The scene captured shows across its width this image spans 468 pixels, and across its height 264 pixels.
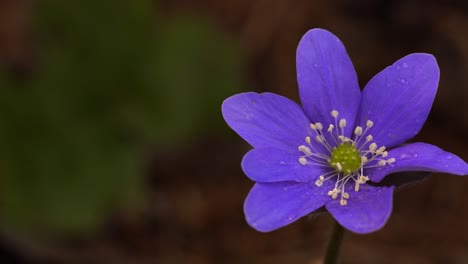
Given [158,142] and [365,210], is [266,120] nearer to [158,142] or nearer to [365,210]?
[365,210]

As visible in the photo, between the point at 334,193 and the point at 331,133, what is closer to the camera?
the point at 334,193

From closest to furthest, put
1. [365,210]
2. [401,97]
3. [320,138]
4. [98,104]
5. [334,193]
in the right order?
[365,210] < [334,193] < [401,97] < [320,138] < [98,104]

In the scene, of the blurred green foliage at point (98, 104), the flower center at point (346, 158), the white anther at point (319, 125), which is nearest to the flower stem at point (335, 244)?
the flower center at point (346, 158)

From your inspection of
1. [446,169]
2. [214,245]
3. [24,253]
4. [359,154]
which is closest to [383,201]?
[446,169]

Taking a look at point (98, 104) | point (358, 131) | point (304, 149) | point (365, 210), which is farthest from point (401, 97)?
point (98, 104)

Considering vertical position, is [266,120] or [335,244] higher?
[266,120]

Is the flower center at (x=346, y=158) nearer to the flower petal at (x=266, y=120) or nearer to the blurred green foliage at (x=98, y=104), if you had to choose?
the flower petal at (x=266, y=120)

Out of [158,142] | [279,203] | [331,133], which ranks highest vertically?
[331,133]
